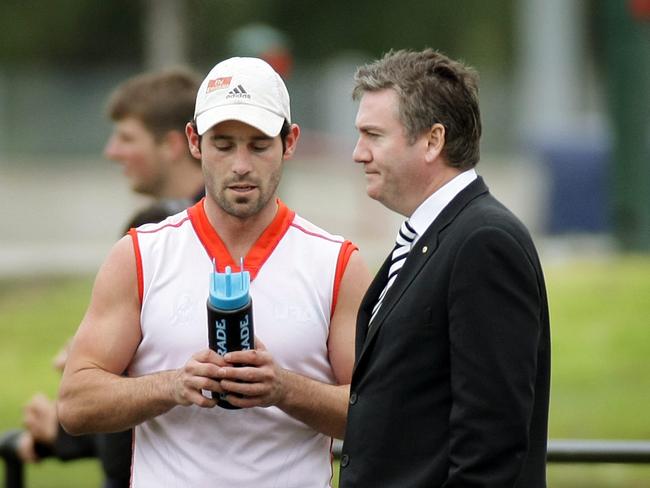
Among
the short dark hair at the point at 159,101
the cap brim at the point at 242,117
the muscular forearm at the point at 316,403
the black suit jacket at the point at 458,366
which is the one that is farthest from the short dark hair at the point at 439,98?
→ the short dark hair at the point at 159,101

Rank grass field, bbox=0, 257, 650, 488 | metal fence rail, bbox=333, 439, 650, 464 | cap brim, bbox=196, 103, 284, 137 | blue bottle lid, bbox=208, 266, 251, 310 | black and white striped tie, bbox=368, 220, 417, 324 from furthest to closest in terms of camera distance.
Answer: grass field, bbox=0, 257, 650, 488, metal fence rail, bbox=333, 439, 650, 464, cap brim, bbox=196, 103, 284, 137, black and white striped tie, bbox=368, 220, 417, 324, blue bottle lid, bbox=208, 266, 251, 310

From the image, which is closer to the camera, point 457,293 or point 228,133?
point 457,293

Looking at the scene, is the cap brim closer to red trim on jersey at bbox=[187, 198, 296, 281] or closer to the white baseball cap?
the white baseball cap

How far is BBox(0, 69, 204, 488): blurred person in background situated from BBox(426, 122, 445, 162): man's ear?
1.69m

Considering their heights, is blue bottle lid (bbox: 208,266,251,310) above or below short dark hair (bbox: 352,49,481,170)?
below

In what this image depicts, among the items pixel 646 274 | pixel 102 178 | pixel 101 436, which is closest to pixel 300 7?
pixel 102 178

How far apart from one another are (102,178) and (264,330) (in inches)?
1159

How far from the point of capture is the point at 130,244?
3963mm

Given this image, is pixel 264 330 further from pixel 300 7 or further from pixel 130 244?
pixel 300 7

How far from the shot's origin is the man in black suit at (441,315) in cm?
335

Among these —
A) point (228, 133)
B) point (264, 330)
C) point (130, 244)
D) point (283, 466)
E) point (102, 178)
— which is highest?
point (102, 178)

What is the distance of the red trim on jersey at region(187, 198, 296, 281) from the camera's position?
398 cm

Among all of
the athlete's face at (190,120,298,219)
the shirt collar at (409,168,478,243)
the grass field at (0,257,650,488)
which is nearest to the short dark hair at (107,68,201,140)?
the athlete's face at (190,120,298,219)

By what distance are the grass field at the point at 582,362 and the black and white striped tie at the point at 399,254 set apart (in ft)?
14.5
